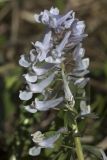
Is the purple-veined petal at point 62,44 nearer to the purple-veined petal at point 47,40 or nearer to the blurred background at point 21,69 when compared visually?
the purple-veined petal at point 47,40

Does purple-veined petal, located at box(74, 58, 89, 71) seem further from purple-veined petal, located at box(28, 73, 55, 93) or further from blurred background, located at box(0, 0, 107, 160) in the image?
blurred background, located at box(0, 0, 107, 160)

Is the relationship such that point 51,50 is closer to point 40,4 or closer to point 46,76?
point 46,76

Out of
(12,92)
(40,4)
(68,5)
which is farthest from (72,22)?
(40,4)

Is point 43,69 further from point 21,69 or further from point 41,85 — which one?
point 21,69

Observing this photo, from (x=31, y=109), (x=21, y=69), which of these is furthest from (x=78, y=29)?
(x=21, y=69)

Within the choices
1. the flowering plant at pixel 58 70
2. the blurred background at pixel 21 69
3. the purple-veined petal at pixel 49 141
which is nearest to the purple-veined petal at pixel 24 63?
the flowering plant at pixel 58 70

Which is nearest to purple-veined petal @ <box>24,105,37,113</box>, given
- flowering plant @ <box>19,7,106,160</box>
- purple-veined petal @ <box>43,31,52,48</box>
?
flowering plant @ <box>19,7,106,160</box>
